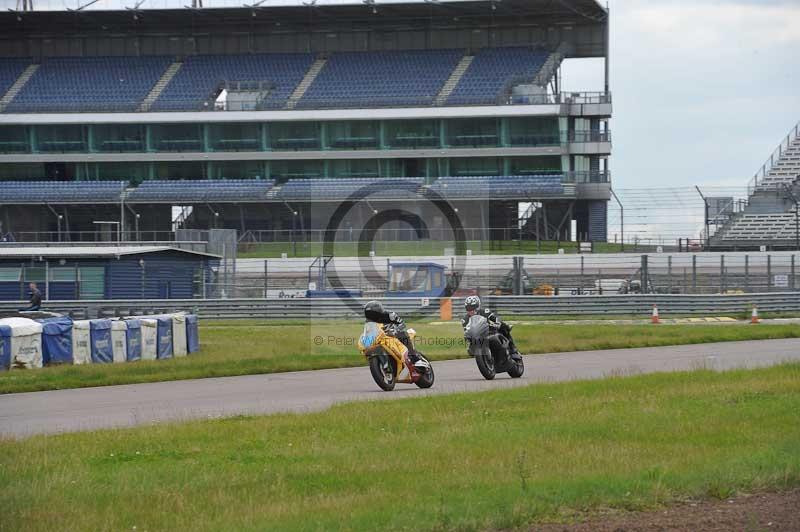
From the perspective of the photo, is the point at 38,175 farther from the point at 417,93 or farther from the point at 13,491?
the point at 13,491

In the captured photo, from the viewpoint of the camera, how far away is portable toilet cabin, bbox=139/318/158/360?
24.2 meters

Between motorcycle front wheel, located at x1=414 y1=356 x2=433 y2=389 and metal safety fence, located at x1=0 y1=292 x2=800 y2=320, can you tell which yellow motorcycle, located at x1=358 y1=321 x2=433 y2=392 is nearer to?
motorcycle front wheel, located at x1=414 y1=356 x2=433 y2=389

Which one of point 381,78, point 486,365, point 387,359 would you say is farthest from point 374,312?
point 381,78

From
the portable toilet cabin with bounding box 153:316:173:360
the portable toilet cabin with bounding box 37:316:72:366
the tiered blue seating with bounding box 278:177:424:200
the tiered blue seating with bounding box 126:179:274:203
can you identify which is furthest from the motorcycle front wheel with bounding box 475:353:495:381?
the tiered blue seating with bounding box 126:179:274:203

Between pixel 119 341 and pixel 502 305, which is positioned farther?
pixel 502 305

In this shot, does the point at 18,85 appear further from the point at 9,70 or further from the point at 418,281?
the point at 418,281

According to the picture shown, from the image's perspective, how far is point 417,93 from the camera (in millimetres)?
68438

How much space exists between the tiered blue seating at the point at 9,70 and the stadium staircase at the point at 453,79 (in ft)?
87.2

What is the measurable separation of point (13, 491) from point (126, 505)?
106 centimetres

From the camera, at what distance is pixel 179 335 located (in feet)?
83.5

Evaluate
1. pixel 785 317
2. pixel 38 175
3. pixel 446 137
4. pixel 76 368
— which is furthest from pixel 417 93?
pixel 76 368

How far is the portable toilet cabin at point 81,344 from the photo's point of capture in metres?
23.0

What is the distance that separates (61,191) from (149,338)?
45477 millimetres

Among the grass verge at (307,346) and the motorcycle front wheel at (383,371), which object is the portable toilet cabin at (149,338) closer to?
the grass verge at (307,346)
